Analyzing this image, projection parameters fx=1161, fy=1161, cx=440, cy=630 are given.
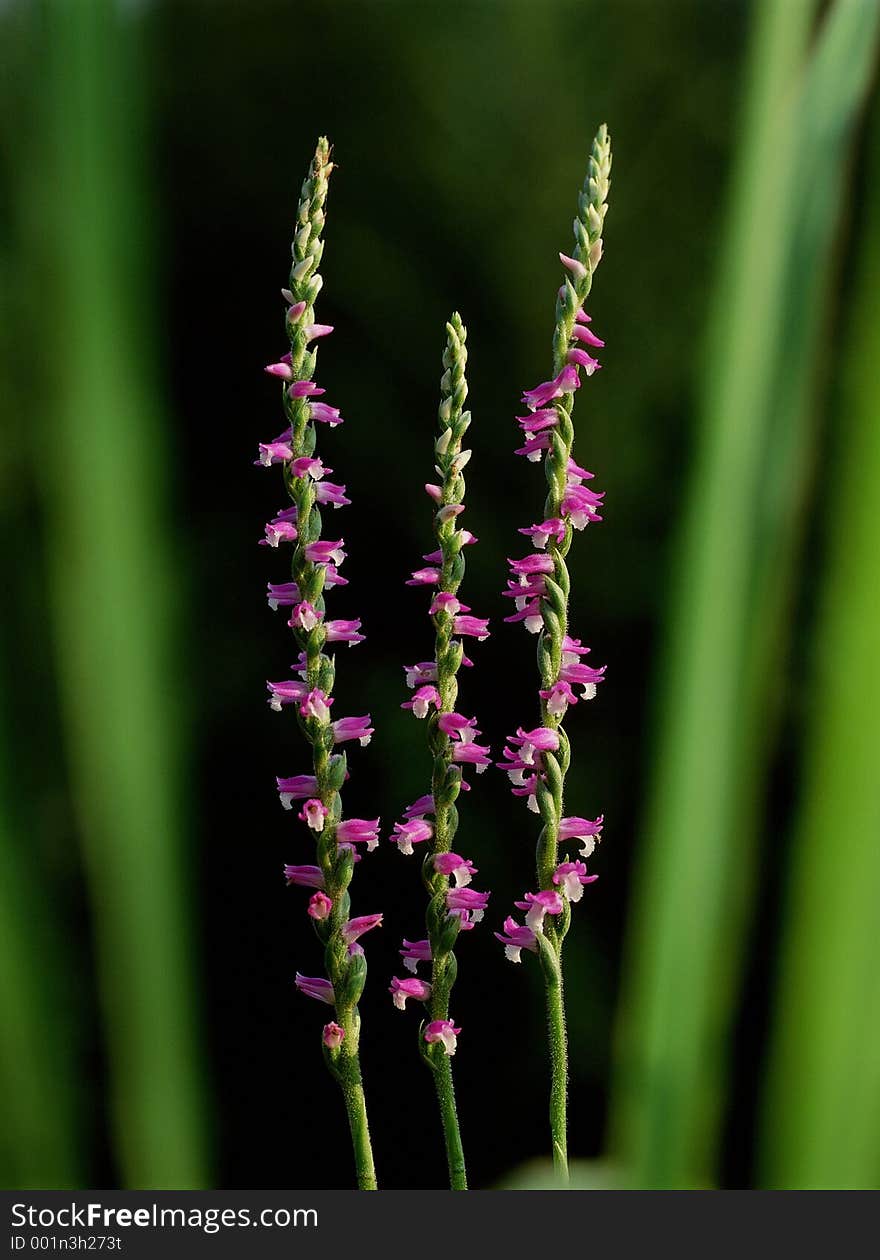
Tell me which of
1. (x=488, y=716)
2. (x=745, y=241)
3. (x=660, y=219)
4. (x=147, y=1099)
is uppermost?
(x=660, y=219)

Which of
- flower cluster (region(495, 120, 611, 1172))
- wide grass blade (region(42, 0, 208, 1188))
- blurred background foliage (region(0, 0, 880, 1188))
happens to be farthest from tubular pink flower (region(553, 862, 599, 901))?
blurred background foliage (region(0, 0, 880, 1188))

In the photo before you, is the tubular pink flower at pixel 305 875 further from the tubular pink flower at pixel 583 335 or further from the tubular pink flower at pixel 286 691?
the tubular pink flower at pixel 583 335

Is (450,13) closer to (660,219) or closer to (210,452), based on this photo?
(660,219)

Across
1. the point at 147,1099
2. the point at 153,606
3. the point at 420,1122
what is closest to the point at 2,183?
the point at 153,606

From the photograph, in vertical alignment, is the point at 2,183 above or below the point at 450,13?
below

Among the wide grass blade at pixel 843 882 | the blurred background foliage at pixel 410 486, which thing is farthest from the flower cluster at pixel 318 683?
the blurred background foliage at pixel 410 486

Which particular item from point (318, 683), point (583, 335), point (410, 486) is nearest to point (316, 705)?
point (318, 683)
